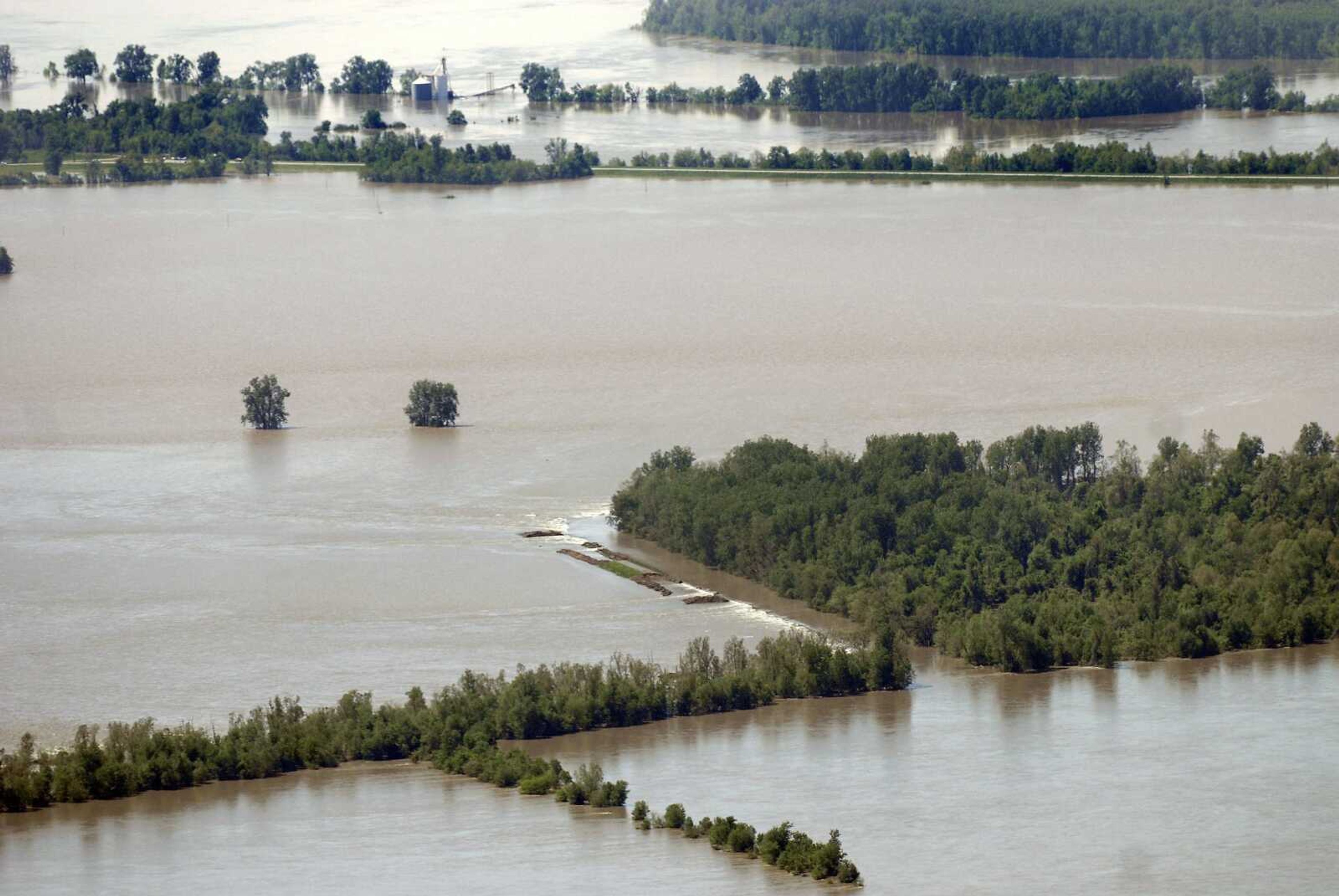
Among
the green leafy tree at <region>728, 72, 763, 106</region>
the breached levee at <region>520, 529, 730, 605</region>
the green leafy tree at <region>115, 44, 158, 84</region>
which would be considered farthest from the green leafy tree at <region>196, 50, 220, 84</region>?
the breached levee at <region>520, 529, 730, 605</region>

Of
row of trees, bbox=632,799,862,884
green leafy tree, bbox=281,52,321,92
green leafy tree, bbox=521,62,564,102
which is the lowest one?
row of trees, bbox=632,799,862,884

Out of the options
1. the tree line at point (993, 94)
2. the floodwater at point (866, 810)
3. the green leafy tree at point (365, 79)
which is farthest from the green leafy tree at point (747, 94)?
the floodwater at point (866, 810)

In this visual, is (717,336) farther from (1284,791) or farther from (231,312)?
(1284,791)

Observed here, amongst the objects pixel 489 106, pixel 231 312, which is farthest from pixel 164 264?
pixel 489 106

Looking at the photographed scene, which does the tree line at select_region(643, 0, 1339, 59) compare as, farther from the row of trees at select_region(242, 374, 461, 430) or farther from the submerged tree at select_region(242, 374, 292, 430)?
the submerged tree at select_region(242, 374, 292, 430)

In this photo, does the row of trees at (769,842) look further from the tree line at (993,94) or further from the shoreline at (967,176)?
the tree line at (993,94)

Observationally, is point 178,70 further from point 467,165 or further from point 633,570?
point 633,570
